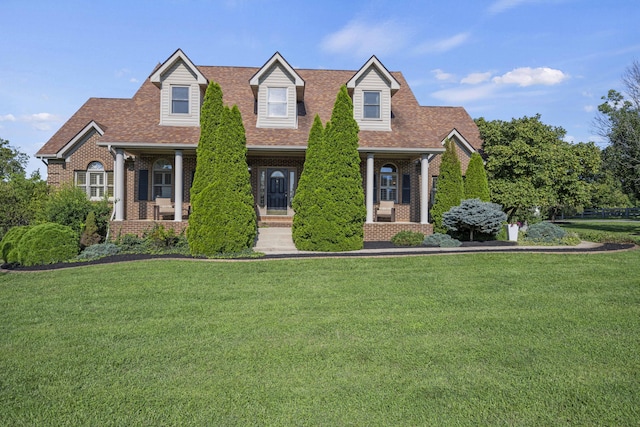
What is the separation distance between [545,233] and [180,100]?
15.0 meters

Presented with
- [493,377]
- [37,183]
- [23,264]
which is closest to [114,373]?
[493,377]

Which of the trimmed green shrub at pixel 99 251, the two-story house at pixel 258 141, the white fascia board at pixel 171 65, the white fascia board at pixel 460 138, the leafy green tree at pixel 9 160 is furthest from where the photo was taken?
the leafy green tree at pixel 9 160

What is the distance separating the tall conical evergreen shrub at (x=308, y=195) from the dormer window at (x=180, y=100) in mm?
6383

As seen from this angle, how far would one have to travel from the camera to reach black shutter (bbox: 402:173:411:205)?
62.0 ft

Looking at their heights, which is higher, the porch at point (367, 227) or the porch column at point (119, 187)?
the porch column at point (119, 187)

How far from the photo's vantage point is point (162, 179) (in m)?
18.1

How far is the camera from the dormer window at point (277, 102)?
55.3 ft

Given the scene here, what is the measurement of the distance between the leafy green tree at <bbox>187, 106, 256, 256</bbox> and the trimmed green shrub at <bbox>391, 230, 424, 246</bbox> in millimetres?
5013

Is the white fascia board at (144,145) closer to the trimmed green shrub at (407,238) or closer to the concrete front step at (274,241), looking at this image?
the concrete front step at (274,241)

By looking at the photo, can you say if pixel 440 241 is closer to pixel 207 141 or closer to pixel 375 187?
pixel 375 187

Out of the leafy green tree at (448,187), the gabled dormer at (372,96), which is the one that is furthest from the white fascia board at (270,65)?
the leafy green tree at (448,187)

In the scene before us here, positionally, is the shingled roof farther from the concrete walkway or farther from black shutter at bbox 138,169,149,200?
the concrete walkway

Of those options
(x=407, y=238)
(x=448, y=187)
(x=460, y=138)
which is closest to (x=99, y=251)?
(x=407, y=238)

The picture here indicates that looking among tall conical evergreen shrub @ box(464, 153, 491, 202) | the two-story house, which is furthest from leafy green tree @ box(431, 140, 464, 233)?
tall conical evergreen shrub @ box(464, 153, 491, 202)
